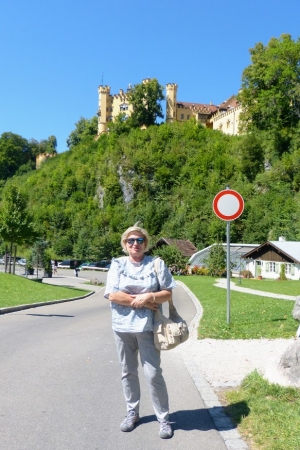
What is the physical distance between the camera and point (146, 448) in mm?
4383

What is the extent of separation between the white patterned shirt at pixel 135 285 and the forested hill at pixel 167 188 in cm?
6072

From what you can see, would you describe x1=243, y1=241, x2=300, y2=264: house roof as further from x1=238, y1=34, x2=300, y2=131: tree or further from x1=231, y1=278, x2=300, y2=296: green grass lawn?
x1=238, y1=34, x2=300, y2=131: tree

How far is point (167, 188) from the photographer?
293 ft

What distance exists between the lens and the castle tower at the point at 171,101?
11746 cm

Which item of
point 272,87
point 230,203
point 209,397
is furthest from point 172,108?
point 209,397

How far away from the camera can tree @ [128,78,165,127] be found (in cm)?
10288

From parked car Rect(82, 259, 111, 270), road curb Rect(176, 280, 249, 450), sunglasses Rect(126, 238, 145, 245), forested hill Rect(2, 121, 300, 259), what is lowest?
parked car Rect(82, 259, 111, 270)

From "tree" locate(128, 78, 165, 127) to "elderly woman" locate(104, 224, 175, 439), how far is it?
100652mm

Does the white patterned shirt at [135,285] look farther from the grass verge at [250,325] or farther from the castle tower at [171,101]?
the castle tower at [171,101]

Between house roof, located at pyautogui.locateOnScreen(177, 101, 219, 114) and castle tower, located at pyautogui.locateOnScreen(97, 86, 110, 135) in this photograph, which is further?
castle tower, located at pyautogui.locateOnScreen(97, 86, 110, 135)

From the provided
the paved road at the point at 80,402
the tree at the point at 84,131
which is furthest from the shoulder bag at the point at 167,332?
the tree at the point at 84,131

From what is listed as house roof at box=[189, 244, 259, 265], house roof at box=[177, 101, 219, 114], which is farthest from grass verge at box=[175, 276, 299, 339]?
house roof at box=[177, 101, 219, 114]

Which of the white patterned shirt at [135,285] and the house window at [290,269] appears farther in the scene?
the house window at [290,269]

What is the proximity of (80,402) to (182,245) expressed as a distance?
6284cm
